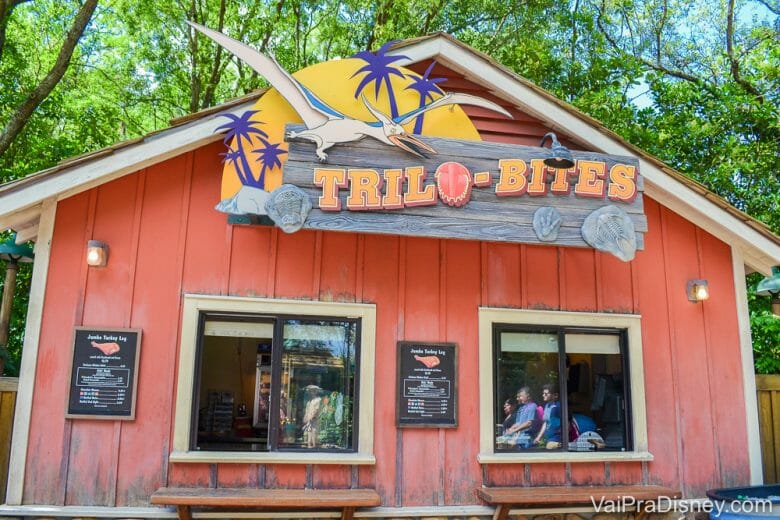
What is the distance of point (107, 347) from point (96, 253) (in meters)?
0.79

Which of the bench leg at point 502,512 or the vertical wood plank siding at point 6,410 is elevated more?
the vertical wood plank siding at point 6,410

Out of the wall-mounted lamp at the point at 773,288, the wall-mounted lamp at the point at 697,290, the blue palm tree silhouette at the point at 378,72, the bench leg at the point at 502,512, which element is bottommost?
the bench leg at the point at 502,512

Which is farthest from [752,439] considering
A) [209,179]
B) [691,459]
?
[209,179]

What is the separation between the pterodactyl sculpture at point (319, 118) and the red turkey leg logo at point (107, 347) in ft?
7.54

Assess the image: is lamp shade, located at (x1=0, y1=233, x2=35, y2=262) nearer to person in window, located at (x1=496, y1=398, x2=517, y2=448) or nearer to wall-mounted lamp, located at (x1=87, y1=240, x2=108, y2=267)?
wall-mounted lamp, located at (x1=87, y1=240, x2=108, y2=267)

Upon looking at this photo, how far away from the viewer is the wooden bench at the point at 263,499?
15.6 ft

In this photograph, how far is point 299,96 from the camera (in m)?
5.04

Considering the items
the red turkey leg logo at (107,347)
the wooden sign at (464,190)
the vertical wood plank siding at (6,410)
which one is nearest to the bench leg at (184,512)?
the red turkey leg logo at (107,347)

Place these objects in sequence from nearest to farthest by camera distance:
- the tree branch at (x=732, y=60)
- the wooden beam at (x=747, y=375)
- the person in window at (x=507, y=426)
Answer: the person in window at (x=507, y=426)
the wooden beam at (x=747, y=375)
the tree branch at (x=732, y=60)

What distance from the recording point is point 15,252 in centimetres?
685

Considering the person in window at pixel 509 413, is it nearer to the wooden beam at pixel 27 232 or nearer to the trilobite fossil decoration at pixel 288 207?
the trilobite fossil decoration at pixel 288 207

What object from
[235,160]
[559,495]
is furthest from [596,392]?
[235,160]

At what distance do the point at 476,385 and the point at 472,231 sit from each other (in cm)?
154

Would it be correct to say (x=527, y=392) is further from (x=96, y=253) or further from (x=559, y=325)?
(x=96, y=253)
